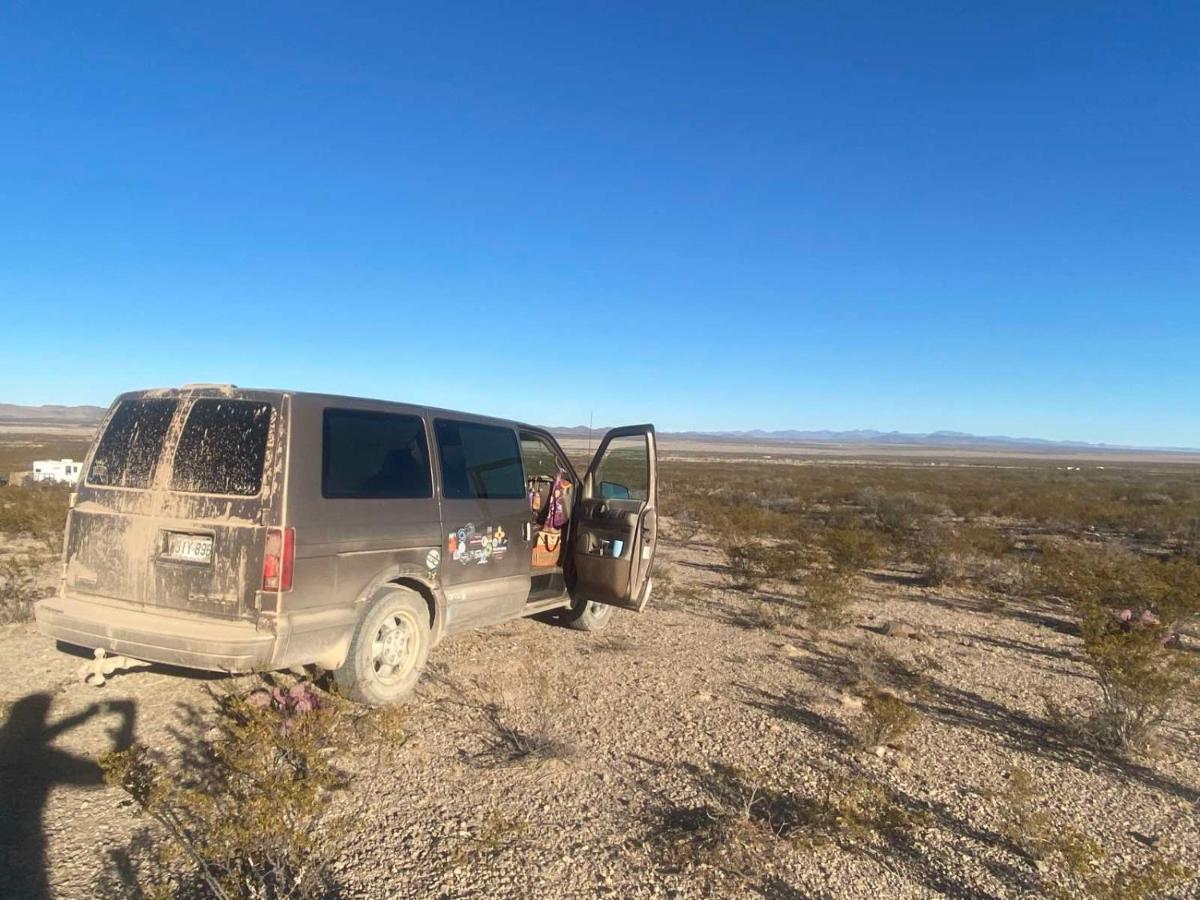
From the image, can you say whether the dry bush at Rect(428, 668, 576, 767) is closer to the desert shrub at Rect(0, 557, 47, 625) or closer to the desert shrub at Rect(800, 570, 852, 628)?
the desert shrub at Rect(800, 570, 852, 628)

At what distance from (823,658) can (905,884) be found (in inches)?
145

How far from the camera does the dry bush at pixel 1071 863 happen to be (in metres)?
2.92

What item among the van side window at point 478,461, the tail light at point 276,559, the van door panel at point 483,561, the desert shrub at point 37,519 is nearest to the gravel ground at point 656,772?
the van door panel at point 483,561

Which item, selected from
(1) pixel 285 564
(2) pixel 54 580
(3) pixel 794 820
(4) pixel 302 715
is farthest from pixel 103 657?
(2) pixel 54 580

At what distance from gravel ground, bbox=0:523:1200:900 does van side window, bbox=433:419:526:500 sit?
144cm

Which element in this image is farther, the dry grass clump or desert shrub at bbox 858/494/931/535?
desert shrub at bbox 858/494/931/535

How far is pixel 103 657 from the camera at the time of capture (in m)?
4.49

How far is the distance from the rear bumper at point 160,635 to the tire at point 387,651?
63cm

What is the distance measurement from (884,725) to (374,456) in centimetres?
366

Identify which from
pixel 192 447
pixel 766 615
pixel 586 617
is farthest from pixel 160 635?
pixel 766 615

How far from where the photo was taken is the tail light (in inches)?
155

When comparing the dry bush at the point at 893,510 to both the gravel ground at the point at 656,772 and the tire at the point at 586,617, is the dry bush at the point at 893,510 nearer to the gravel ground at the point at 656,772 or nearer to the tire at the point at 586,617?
the tire at the point at 586,617

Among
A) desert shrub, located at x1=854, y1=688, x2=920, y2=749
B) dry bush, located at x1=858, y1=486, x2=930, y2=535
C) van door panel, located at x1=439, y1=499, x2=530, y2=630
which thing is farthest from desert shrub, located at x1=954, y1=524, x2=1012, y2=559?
van door panel, located at x1=439, y1=499, x2=530, y2=630

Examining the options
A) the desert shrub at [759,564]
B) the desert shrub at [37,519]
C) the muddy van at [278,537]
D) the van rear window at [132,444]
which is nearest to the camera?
the muddy van at [278,537]
